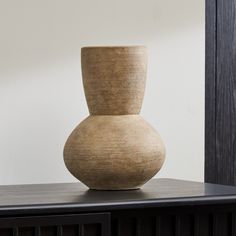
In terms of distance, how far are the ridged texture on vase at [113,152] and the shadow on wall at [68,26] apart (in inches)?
11.0

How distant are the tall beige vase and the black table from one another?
4 cm

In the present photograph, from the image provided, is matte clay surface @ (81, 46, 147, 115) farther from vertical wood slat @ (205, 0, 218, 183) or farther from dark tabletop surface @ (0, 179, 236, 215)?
vertical wood slat @ (205, 0, 218, 183)

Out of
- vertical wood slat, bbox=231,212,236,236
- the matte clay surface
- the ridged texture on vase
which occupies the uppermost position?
the matte clay surface

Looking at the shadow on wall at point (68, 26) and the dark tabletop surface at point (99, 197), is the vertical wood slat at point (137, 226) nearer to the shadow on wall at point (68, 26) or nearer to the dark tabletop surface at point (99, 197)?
the dark tabletop surface at point (99, 197)

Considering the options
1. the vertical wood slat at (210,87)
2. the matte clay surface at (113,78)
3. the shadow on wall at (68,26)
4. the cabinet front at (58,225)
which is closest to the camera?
the cabinet front at (58,225)

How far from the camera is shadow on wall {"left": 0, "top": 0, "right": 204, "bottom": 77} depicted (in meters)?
1.67

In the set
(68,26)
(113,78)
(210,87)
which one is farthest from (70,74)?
(210,87)

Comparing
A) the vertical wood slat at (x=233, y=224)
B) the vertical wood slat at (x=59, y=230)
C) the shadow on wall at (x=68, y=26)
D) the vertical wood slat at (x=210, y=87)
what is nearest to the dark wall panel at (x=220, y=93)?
the vertical wood slat at (x=210, y=87)

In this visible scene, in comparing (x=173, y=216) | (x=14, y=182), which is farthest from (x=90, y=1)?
(x=173, y=216)

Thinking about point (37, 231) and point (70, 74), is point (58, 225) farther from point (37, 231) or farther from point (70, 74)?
point (70, 74)

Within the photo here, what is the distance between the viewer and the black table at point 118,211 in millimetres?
1259

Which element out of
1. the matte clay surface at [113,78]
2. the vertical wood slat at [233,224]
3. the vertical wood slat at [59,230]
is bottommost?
the vertical wood slat at [233,224]

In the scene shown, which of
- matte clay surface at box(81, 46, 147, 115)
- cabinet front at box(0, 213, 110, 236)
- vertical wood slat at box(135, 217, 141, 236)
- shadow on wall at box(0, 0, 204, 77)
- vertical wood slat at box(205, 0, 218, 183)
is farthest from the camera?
vertical wood slat at box(205, 0, 218, 183)

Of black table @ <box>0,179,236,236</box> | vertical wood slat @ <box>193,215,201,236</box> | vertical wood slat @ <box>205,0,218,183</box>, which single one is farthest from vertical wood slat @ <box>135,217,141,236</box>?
vertical wood slat @ <box>205,0,218,183</box>
